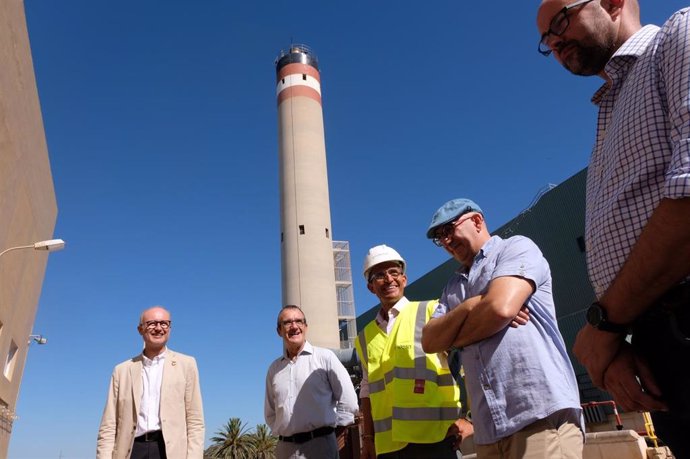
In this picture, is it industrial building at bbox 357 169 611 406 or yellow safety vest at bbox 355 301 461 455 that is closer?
yellow safety vest at bbox 355 301 461 455

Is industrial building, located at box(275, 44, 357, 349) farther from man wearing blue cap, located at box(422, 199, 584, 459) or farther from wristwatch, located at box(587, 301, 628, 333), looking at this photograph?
wristwatch, located at box(587, 301, 628, 333)

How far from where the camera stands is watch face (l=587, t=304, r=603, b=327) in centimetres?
148

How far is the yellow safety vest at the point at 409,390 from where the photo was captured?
10.6ft

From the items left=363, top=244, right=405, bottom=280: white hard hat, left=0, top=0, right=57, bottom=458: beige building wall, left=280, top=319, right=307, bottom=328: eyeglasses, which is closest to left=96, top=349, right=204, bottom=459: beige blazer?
left=280, top=319, right=307, bottom=328: eyeglasses

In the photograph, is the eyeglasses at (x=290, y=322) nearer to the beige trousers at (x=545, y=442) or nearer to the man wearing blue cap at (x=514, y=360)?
the man wearing blue cap at (x=514, y=360)

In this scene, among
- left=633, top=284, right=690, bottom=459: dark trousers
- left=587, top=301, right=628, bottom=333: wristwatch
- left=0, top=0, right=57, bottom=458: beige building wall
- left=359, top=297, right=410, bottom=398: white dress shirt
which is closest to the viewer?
left=633, top=284, right=690, bottom=459: dark trousers

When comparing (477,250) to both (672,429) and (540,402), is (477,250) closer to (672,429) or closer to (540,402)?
(540,402)

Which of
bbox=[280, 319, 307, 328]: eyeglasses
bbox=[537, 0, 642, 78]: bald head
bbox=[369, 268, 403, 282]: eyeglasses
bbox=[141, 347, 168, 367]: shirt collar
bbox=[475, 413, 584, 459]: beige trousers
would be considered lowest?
bbox=[475, 413, 584, 459]: beige trousers

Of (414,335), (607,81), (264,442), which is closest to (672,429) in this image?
(607,81)

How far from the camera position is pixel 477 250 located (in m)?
2.77

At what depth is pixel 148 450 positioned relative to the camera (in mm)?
3973

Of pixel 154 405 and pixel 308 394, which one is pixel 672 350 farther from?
pixel 154 405

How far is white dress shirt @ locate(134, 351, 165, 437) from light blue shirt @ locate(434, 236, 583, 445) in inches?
109

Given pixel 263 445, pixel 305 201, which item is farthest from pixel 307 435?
pixel 263 445
